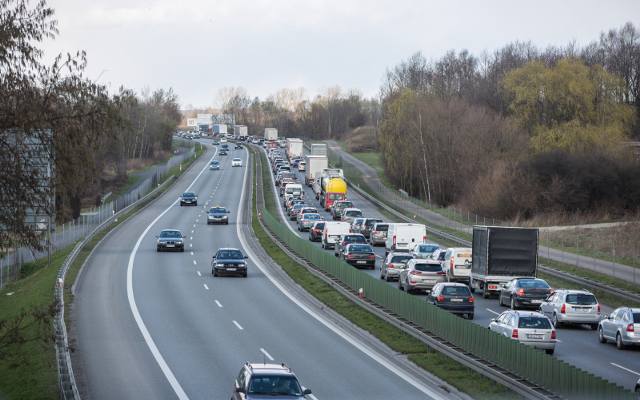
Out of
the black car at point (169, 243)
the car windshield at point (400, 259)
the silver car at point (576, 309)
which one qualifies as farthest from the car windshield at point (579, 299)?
the black car at point (169, 243)

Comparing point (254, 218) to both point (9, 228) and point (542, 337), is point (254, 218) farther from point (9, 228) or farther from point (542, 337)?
point (9, 228)

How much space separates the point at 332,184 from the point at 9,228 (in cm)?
7474

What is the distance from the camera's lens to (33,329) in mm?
35250

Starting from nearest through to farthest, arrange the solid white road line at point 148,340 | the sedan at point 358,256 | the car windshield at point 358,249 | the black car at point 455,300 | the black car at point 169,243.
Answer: the solid white road line at point 148,340 → the black car at point 455,300 → the sedan at point 358,256 → the car windshield at point 358,249 → the black car at point 169,243

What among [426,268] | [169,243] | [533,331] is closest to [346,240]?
[169,243]

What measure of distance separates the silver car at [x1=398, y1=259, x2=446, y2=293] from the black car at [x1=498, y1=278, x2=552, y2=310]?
4.12 metres

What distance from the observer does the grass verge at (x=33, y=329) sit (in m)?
20.7

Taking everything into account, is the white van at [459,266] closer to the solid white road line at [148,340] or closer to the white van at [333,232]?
the solid white road line at [148,340]

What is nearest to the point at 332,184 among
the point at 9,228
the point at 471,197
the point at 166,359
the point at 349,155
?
the point at 471,197

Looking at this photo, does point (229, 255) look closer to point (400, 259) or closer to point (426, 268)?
point (400, 259)

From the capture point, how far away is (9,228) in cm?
1678

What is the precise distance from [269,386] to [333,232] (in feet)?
140

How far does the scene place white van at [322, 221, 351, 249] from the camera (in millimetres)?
61562

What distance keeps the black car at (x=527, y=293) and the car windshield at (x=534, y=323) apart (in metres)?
9.21
